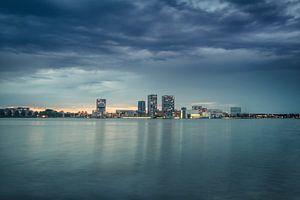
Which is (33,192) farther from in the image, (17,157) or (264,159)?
(264,159)

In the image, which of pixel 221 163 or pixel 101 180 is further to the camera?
pixel 221 163

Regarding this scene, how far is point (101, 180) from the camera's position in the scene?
23656 millimetres

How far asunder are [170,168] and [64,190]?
11568 millimetres

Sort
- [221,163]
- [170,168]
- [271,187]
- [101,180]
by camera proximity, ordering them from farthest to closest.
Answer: [221,163], [170,168], [101,180], [271,187]

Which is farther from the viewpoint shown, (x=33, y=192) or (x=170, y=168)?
(x=170, y=168)

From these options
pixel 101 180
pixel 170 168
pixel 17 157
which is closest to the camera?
pixel 101 180

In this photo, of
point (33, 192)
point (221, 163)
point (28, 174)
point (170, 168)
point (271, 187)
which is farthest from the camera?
point (221, 163)

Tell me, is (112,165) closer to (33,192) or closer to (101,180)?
(101,180)

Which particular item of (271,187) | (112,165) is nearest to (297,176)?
(271,187)

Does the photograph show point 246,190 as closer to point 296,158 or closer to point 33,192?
point 33,192

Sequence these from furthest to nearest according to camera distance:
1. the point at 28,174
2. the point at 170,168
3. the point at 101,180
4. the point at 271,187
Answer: the point at 170,168
the point at 28,174
the point at 101,180
the point at 271,187

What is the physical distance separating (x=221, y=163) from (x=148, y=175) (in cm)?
969

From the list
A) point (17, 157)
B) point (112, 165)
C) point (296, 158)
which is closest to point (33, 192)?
point (112, 165)

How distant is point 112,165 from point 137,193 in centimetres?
1148
